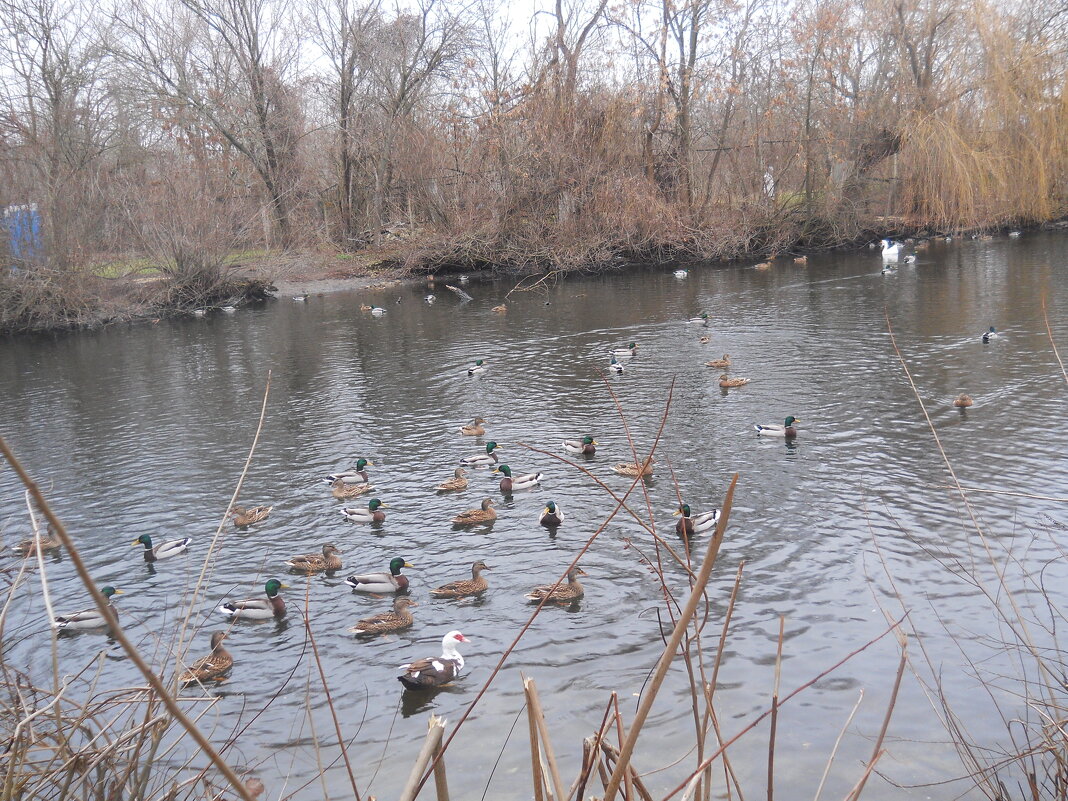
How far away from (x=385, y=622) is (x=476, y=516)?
2.65 metres

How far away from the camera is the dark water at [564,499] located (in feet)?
22.7

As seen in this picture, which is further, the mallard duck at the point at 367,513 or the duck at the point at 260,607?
the mallard duck at the point at 367,513

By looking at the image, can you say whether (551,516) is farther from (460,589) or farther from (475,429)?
(475,429)

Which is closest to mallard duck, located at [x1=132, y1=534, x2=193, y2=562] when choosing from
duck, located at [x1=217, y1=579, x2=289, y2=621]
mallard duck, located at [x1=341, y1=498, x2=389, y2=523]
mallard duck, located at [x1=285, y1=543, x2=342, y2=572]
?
mallard duck, located at [x1=285, y1=543, x2=342, y2=572]

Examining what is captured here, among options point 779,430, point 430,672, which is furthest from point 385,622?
point 779,430

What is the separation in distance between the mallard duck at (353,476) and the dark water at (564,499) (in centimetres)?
32

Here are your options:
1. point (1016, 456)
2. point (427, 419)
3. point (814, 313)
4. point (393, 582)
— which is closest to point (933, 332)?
point (814, 313)

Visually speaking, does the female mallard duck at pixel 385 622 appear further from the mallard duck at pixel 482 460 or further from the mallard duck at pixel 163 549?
the mallard duck at pixel 482 460

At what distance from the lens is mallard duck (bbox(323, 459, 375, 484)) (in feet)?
40.1

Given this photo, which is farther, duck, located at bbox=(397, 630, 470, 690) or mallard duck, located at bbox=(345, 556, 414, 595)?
mallard duck, located at bbox=(345, 556, 414, 595)

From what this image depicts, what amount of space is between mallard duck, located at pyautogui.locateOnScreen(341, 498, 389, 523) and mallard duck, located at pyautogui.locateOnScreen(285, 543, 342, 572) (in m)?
0.96

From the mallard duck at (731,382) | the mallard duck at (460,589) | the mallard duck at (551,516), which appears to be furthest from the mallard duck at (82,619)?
the mallard duck at (731,382)

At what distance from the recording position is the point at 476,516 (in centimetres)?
1097

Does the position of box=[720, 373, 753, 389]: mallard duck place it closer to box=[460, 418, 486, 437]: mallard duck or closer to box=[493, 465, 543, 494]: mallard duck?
box=[460, 418, 486, 437]: mallard duck
